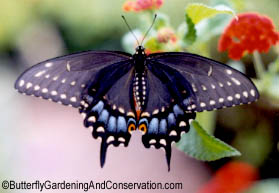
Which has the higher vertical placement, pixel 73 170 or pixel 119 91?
pixel 119 91

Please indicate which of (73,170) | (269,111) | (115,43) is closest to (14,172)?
(73,170)

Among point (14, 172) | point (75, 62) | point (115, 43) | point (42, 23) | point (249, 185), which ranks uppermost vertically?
point (42, 23)

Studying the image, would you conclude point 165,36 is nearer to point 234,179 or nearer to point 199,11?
point 199,11

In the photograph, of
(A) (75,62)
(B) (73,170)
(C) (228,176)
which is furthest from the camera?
(B) (73,170)

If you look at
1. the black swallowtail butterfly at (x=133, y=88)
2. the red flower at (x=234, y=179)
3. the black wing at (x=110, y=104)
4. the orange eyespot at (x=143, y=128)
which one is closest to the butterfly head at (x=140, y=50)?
the black swallowtail butterfly at (x=133, y=88)

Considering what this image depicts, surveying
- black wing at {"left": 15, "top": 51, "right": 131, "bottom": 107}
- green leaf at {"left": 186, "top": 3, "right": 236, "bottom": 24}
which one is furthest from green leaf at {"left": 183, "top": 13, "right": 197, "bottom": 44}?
black wing at {"left": 15, "top": 51, "right": 131, "bottom": 107}

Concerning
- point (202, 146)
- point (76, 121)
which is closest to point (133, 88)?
point (202, 146)

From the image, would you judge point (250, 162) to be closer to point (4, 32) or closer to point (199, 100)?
point (199, 100)

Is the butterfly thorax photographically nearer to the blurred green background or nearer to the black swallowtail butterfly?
the black swallowtail butterfly
